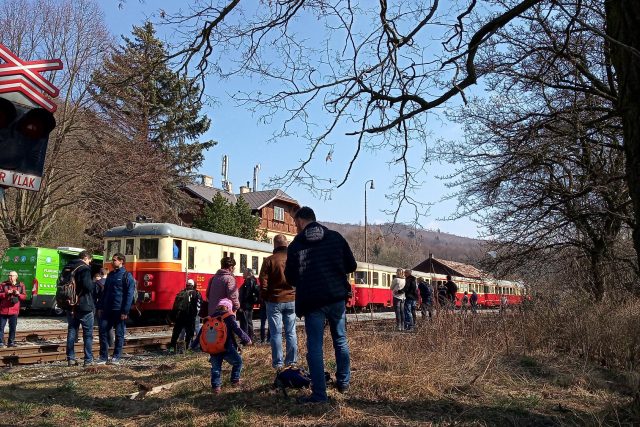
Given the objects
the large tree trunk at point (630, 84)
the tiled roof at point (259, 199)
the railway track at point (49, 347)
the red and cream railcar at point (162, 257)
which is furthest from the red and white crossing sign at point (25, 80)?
the tiled roof at point (259, 199)

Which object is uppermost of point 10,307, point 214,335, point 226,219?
point 226,219

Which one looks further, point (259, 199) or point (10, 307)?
point (259, 199)

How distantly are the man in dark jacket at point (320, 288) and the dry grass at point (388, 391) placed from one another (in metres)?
0.28

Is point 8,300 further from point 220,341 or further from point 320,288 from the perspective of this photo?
point 320,288

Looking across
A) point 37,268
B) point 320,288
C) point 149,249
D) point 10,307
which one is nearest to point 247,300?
point 10,307

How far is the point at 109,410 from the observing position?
587 centimetres

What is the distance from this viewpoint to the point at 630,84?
14.9ft

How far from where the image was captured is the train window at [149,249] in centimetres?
1752

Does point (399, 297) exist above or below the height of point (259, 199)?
below

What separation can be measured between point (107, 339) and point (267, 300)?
347cm

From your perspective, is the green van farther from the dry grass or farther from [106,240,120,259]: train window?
the dry grass

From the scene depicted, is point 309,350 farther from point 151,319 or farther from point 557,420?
point 151,319

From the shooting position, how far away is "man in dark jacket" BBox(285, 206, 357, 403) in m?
5.47

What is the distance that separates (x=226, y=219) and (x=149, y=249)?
18.8 meters
